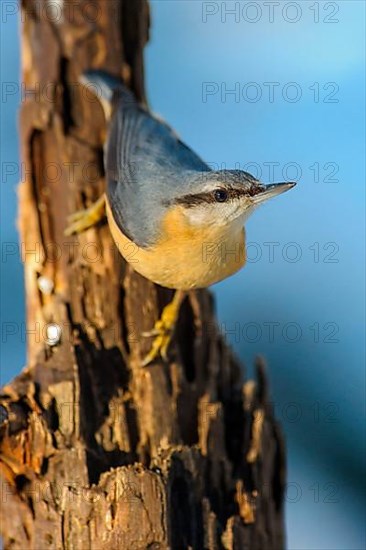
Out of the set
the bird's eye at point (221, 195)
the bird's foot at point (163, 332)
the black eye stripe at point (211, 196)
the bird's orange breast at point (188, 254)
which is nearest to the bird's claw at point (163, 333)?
the bird's foot at point (163, 332)

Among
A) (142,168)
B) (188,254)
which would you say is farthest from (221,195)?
(142,168)

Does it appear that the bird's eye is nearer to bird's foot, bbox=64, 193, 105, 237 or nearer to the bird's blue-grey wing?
the bird's blue-grey wing

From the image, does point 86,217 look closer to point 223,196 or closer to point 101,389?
point 101,389

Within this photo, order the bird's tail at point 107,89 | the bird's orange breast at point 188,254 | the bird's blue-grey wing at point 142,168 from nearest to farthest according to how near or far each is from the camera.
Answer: the bird's orange breast at point 188,254 < the bird's blue-grey wing at point 142,168 < the bird's tail at point 107,89

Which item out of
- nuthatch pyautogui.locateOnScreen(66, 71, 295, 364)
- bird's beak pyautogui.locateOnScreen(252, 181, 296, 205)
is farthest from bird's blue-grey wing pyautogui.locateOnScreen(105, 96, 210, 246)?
bird's beak pyautogui.locateOnScreen(252, 181, 296, 205)

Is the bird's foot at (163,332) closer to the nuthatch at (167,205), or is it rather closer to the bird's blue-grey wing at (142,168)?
the nuthatch at (167,205)

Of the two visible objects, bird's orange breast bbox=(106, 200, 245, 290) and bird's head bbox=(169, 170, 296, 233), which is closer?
bird's head bbox=(169, 170, 296, 233)

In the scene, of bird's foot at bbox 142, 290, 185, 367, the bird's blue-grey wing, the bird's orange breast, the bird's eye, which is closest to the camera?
the bird's eye

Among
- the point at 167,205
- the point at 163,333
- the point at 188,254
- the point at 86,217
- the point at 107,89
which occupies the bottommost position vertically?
the point at 163,333
